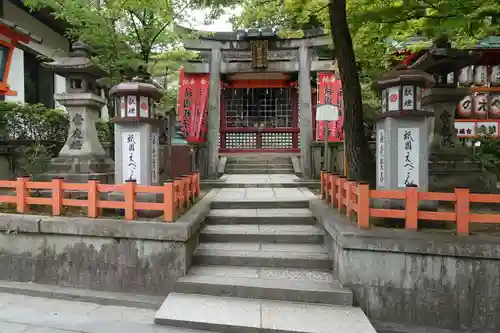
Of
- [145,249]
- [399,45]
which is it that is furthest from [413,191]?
[399,45]

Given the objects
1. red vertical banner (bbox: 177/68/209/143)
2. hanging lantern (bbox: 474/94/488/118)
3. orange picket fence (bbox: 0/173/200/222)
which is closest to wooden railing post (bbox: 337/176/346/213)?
orange picket fence (bbox: 0/173/200/222)

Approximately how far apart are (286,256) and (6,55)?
7.48 meters

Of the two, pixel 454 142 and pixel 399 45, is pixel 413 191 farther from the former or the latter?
pixel 399 45

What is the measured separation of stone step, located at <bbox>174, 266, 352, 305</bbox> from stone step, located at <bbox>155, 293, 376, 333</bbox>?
88mm

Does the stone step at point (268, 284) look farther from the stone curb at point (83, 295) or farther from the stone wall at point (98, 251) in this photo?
the stone curb at point (83, 295)

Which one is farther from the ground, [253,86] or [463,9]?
[253,86]

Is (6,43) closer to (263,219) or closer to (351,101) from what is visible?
(263,219)

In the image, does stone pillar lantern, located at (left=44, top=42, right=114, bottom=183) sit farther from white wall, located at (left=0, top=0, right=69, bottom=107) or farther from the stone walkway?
white wall, located at (left=0, top=0, right=69, bottom=107)

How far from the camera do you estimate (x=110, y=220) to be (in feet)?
17.1

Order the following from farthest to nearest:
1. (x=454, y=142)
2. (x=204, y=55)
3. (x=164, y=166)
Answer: (x=204, y=55), (x=164, y=166), (x=454, y=142)

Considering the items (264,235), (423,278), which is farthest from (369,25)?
(423,278)

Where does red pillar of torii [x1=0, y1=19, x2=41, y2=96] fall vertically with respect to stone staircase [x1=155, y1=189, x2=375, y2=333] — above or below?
above

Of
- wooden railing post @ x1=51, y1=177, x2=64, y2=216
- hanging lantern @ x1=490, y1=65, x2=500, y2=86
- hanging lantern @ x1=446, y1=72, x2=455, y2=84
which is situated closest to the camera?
wooden railing post @ x1=51, y1=177, x2=64, y2=216

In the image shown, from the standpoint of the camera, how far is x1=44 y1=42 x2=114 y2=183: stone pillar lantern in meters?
7.43
